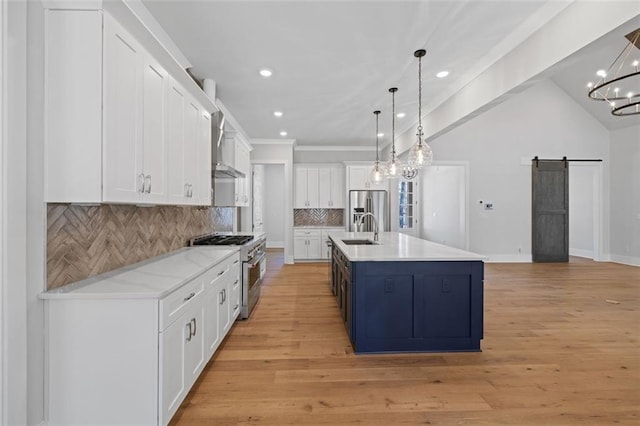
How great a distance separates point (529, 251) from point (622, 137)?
339 centimetres

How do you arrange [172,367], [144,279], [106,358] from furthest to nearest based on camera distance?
1. [144,279]
2. [172,367]
3. [106,358]

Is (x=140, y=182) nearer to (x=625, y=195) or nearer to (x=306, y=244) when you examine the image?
(x=306, y=244)

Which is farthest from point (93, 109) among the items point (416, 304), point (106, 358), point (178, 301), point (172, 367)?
point (416, 304)

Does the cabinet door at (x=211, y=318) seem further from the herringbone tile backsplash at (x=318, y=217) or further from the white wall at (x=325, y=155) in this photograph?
the white wall at (x=325, y=155)

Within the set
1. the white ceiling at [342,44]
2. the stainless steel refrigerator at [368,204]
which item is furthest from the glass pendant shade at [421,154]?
the stainless steel refrigerator at [368,204]

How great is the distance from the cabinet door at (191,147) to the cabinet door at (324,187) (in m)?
4.80

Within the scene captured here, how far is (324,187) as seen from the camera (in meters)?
7.63

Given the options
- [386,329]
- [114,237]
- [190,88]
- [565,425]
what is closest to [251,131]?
[190,88]

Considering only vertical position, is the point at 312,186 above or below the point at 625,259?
above

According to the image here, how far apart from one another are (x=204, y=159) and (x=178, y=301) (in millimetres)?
1727

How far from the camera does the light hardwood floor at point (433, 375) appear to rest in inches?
76.9

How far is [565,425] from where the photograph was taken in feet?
6.08

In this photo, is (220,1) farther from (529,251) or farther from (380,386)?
(529,251)

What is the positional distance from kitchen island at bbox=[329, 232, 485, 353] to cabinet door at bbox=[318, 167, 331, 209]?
16.1 ft
